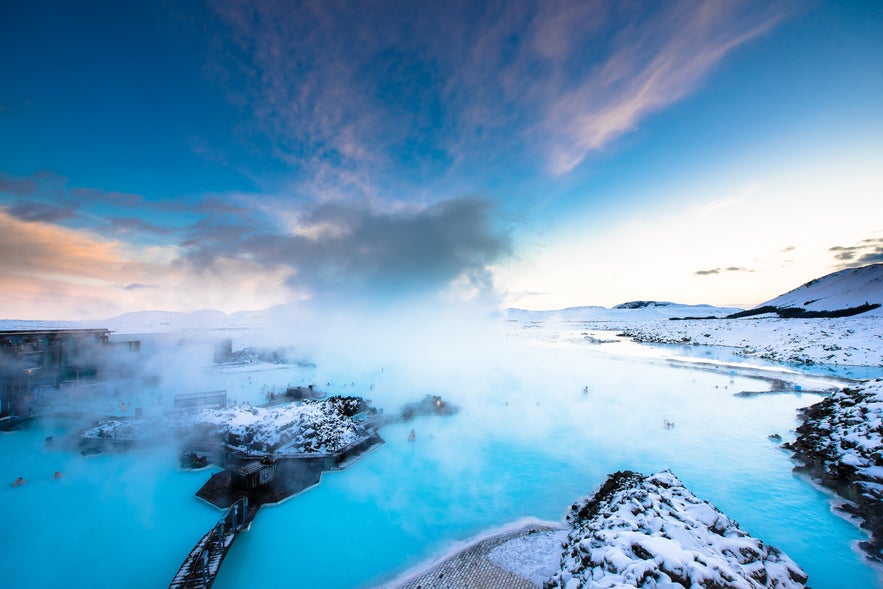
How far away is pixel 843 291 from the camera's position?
335 ft

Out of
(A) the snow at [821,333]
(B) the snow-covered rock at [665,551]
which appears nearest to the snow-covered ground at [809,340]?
(A) the snow at [821,333]

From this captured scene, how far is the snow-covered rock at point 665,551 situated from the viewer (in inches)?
334

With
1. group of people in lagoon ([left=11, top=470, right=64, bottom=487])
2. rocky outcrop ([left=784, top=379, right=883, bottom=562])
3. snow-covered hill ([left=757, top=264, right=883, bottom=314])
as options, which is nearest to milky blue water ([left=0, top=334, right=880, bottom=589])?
group of people in lagoon ([left=11, top=470, right=64, bottom=487])

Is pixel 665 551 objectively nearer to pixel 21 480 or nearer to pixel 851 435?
pixel 851 435

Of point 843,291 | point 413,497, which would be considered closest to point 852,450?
point 413,497

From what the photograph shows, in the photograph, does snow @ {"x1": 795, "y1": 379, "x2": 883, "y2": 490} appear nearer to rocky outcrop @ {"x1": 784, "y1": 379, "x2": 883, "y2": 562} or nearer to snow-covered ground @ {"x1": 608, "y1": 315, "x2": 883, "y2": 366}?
rocky outcrop @ {"x1": 784, "y1": 379, "x2": 883, "y2": 562}

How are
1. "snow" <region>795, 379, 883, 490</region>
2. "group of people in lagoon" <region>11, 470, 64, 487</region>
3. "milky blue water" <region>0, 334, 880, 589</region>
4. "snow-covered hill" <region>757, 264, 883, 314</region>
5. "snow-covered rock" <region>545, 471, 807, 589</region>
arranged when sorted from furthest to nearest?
"snow-covered hill" <region>757, 264, 883, 314</region>, "group of people in lagoon" <region>11, 470, 64, 487</region>, "snow" <region>795, 379, 883, 490</region>, "milky blue water" <region>0, 334, 880, 589</region>, "snow-covered rock" <region>545, 471, 807, 589</region>

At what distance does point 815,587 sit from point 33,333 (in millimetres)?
53274

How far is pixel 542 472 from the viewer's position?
68.6ft

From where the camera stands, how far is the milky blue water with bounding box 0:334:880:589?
1333 cm

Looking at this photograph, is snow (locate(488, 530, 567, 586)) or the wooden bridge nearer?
the wooden bridge

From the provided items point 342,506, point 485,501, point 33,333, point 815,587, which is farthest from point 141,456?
point 815,587

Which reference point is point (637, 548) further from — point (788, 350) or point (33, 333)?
point (788, 350)

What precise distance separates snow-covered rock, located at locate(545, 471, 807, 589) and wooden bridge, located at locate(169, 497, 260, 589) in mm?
11593
